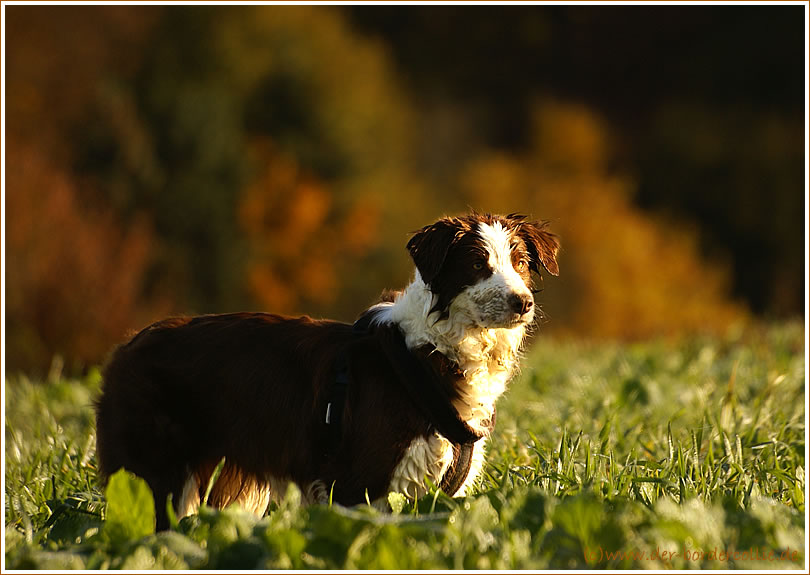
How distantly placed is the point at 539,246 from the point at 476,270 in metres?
0.41

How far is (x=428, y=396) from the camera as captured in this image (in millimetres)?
3740

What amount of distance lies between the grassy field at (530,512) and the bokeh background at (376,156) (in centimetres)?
486

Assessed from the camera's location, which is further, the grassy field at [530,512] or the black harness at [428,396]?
the black harness at [428,396]

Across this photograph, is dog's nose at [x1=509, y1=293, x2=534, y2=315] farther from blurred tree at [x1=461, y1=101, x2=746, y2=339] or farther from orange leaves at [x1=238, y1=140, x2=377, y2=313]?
blurred tree at [x1=461, y1=101, x2=746, y2=339]

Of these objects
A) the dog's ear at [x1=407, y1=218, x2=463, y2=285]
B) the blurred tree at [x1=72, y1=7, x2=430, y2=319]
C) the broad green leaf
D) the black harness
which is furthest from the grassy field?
the blurred tree at [x1=72, y1=7, x2=430, y2=319]

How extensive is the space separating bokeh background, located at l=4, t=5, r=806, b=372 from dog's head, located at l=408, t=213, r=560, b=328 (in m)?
5.79

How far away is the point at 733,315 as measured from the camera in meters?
27.4

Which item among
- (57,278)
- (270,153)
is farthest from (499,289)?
(270,153)

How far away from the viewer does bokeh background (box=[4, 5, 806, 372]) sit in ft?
55.5

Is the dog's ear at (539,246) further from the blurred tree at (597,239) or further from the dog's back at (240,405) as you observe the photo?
the blurred tree at (597,239)

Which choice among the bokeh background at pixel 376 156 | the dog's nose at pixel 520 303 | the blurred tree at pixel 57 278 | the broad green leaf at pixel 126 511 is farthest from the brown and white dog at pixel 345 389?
the blurred tree at pixel 57 278

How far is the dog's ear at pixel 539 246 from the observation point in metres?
4.12

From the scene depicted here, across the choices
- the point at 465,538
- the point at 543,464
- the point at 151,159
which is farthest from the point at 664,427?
Result: the point at 151,159

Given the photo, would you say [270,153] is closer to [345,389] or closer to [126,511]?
[345,389]
